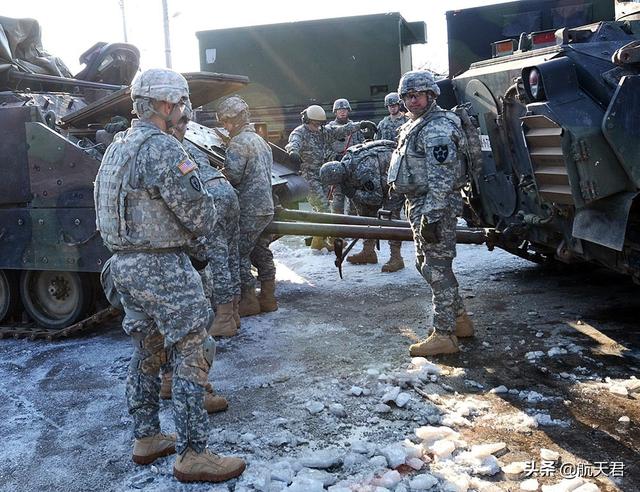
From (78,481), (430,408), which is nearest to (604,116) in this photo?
(430,408)

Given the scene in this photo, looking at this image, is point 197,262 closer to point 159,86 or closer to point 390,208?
point 159,86

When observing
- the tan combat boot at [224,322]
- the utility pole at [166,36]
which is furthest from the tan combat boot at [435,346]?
the utility pole at [166,36]

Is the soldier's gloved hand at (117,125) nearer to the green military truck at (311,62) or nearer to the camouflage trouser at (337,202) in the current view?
the camouflage trouser at (337,202)

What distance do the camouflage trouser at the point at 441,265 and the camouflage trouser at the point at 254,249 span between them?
1598mm

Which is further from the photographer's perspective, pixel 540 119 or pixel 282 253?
pixel 282 253

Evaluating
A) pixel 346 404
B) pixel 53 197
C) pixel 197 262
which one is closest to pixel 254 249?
pixel 53 197

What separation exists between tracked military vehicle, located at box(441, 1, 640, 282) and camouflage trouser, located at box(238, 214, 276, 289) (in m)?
1.94

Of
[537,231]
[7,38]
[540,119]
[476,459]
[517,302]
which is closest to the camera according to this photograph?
[476,459]

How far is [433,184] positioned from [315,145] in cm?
511

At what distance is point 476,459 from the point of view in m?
3.46

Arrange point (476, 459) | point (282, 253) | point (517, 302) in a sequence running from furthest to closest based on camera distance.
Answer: point (282, 253), point (517, 302), point (476, 459)

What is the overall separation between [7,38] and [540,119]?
6.12 m

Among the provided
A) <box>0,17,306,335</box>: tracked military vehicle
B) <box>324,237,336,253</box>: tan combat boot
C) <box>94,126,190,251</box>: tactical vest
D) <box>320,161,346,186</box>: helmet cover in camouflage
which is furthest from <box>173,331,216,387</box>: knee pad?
<box>324,237,336,253</box>: tan combat boot

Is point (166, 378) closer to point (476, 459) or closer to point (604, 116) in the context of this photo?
point (476, 459)
